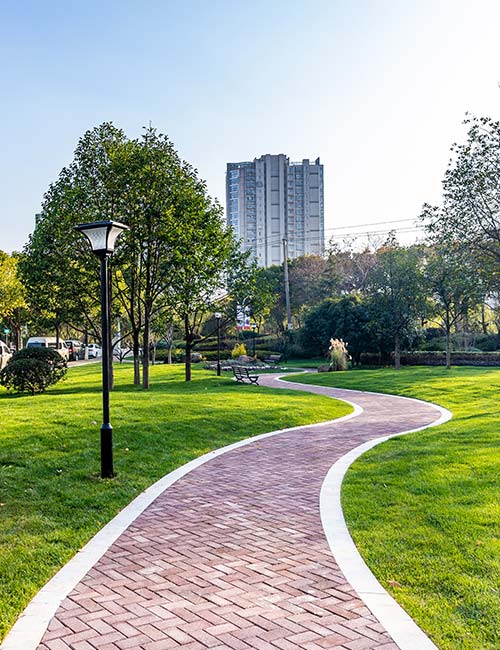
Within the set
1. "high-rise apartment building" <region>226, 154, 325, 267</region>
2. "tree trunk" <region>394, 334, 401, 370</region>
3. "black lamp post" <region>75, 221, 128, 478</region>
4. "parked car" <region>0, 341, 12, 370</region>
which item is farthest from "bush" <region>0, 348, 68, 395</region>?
"high-rise apartment building" <region>226, 154, 325, 267</region>

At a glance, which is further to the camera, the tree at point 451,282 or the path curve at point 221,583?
the tree at point 451,282

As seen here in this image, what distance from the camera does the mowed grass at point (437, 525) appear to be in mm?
4059

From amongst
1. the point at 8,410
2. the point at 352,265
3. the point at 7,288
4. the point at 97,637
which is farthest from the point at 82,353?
the point at 97,637

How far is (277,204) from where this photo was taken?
102375mm

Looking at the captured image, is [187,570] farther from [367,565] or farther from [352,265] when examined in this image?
[352,265]

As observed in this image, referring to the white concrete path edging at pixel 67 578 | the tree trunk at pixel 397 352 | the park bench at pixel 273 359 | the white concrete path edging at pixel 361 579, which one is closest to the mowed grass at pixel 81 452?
the white concrete path edging at pixel 67 578

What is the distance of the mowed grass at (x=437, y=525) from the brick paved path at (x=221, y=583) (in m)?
0.40

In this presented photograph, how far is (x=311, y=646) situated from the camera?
366cm

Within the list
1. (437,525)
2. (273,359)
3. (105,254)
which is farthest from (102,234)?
(273,359)

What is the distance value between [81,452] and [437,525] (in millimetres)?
5452

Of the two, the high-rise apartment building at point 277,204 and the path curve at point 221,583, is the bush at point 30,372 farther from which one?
the high-rise apartment building at point 277,204

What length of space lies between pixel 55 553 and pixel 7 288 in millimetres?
40019

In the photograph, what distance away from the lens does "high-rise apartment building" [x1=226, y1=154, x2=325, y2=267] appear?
335 ft

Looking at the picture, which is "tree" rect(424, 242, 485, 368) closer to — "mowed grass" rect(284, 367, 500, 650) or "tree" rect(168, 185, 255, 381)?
"tree" rect(168, 185, 255, 381)
